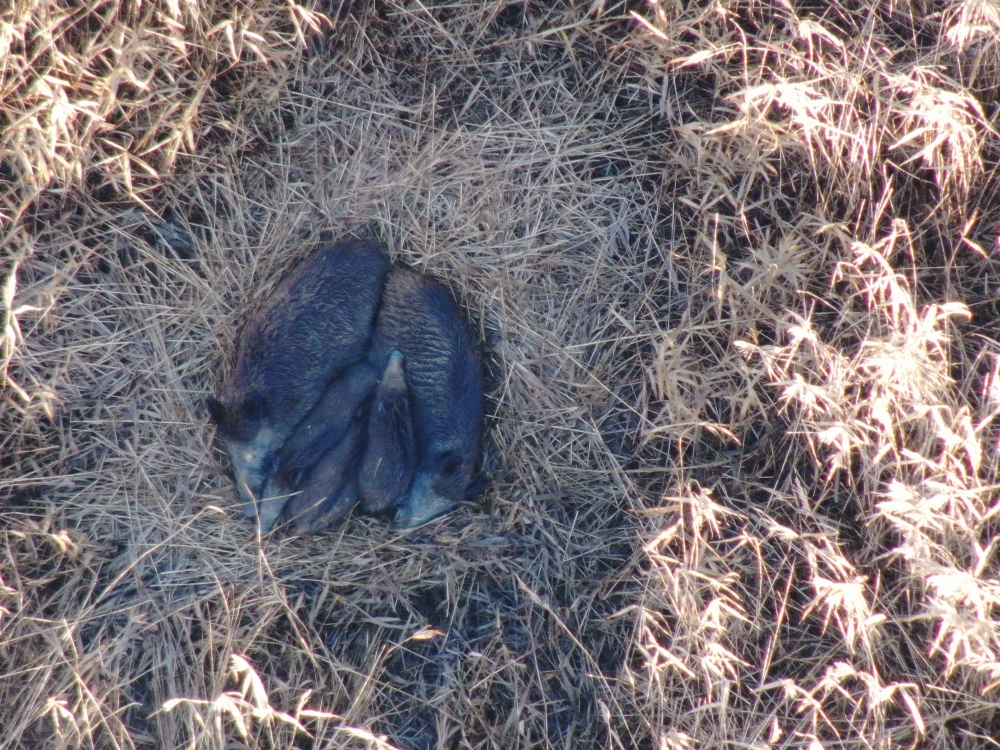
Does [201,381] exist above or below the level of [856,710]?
Result: above

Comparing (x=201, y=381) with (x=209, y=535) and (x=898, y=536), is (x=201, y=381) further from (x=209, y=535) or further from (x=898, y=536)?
(x=898, y=536)

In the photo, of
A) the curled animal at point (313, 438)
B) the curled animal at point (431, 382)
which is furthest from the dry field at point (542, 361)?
the curled animal at point (313, 438)

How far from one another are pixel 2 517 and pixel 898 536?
429cm

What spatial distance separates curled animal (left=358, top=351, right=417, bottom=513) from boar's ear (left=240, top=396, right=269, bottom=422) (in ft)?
1.80

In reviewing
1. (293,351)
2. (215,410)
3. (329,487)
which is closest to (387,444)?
(329,487)

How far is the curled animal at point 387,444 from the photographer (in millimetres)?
3594

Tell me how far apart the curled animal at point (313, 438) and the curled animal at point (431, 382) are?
0.20 metres

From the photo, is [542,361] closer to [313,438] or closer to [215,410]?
[313,438]

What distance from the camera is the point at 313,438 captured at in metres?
3.57

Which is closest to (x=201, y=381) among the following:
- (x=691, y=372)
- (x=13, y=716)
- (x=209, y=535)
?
(x=209, y=535)

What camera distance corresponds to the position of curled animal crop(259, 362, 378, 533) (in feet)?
11.7

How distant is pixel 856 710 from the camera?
9.51ft

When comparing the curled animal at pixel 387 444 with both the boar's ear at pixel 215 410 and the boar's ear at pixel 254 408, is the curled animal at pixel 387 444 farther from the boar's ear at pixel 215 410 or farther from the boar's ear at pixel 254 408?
the boar's ear at pixel 215 410

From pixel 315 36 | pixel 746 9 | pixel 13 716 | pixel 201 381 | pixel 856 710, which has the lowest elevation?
pixel 13 716
